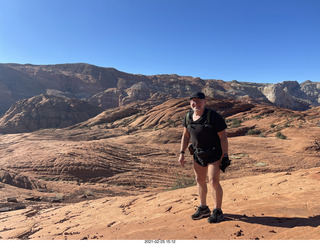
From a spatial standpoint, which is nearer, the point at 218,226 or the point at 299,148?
the point at 218,226

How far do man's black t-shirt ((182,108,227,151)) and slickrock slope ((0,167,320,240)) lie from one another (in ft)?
3.79

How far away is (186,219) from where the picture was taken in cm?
334

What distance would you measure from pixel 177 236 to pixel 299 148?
48.0 ft

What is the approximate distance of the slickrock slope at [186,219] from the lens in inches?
106

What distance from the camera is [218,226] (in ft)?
9.34

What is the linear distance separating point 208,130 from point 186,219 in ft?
5.15

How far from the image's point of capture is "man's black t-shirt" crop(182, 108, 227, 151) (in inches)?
115

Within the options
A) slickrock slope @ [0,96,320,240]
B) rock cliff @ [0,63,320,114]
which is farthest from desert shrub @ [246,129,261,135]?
rock cliff @ [0,63,320,114]

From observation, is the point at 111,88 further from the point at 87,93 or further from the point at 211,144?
the point at 211,144

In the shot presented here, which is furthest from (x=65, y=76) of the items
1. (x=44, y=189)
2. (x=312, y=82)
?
(x=312, y=82)

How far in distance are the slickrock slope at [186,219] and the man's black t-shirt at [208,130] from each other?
3.79ft

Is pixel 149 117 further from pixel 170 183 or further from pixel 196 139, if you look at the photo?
pixel 196 139

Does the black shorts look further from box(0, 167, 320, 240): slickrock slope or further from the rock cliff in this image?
the rock cliff

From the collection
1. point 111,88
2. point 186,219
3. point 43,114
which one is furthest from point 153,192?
point 111,88
